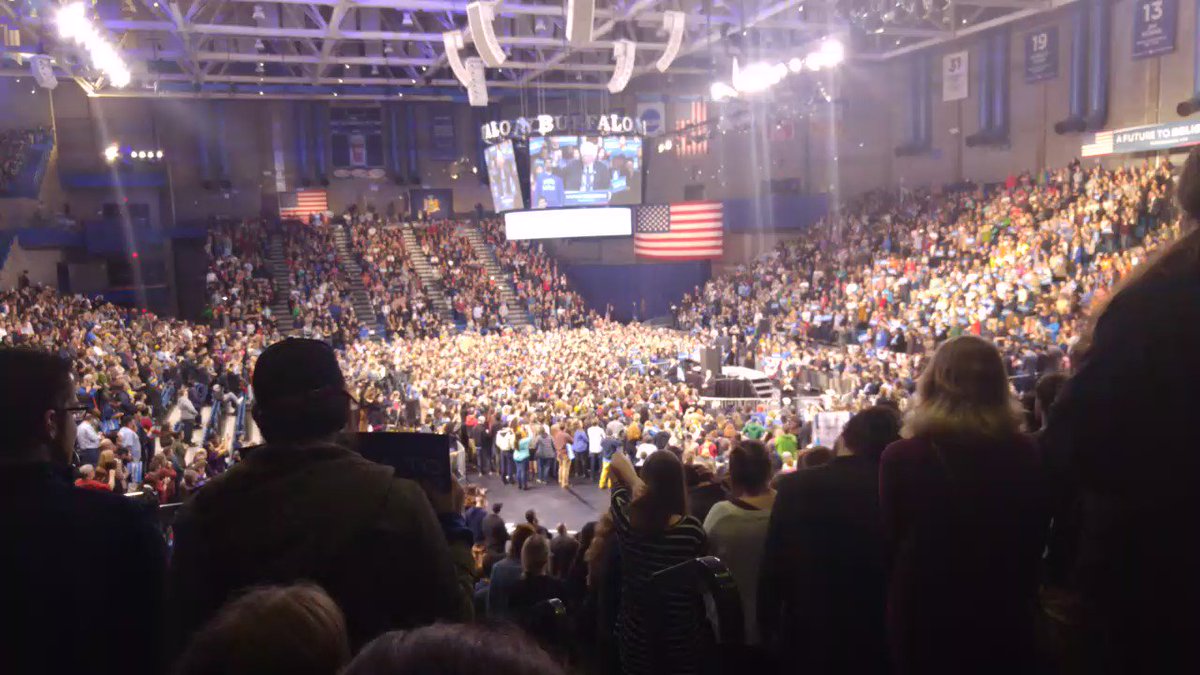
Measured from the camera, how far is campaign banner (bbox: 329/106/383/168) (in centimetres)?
3541

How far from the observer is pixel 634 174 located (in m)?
23.8

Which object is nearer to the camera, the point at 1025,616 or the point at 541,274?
the point at 1025,616

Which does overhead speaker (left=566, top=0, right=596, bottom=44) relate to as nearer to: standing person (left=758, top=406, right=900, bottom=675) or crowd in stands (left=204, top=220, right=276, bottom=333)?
standing person (left=758, top=406, right=900, bottom=675)

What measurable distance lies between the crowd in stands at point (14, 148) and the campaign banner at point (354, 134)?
9.86 meters

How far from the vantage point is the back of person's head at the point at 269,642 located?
1.00 metres

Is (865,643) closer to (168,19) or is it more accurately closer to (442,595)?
(442,595)

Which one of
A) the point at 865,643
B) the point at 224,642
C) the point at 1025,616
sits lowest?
the point at 865,643

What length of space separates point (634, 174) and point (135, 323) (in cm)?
1292

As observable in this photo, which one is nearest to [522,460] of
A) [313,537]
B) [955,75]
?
[313,537]

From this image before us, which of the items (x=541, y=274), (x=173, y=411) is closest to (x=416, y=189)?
(x=541, y=274)

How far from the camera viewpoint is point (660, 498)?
10.5 feet

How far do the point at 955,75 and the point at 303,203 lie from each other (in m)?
24.3

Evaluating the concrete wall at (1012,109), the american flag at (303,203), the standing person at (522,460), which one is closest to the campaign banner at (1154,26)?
the concrete wall at (1012,109)

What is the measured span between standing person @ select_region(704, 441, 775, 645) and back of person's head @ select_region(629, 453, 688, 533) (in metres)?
0.31
